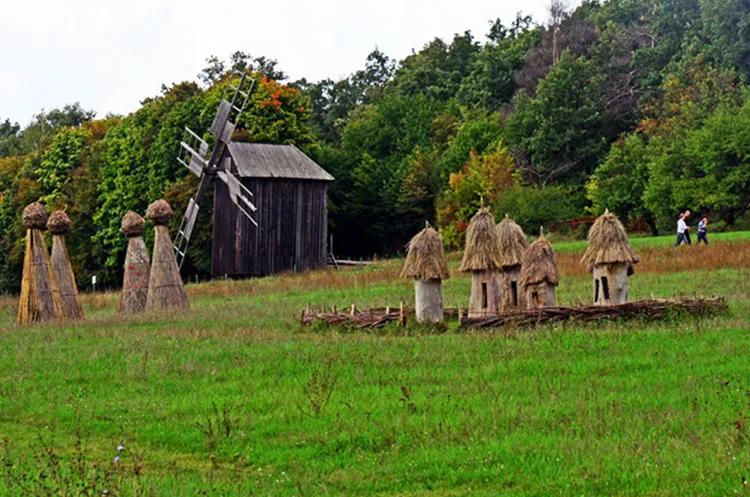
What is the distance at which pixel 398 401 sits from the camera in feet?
51.1

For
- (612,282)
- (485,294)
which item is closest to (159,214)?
(485,294)

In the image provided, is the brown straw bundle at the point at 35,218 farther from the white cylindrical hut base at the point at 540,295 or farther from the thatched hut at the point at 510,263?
the white cylindrical hut base at the point at 540,295

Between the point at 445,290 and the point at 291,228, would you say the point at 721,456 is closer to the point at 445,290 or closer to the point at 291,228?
the point at 445,290

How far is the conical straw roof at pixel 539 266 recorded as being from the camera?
76.6 ft

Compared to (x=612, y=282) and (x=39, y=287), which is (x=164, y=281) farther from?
(x=612, y=282)

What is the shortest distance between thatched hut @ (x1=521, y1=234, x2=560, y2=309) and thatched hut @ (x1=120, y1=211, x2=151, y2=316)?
14.0 meters

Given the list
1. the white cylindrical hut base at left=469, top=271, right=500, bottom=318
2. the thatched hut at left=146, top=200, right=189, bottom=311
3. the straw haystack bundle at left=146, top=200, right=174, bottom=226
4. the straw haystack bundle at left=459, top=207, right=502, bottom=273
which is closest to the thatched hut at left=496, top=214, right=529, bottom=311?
the straw haystack bundle at left=459, top=207, right=502, bottom=273

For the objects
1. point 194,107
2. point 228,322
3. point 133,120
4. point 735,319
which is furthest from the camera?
point 133,120

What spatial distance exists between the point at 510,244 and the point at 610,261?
2116mm

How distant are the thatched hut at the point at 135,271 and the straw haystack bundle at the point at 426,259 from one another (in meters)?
12.2

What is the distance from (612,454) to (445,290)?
23430 millimetres

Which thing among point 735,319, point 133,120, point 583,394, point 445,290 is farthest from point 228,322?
point 133,120

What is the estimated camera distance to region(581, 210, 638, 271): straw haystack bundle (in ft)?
76.8

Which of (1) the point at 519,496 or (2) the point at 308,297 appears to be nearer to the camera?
(1) the point at 519,496
